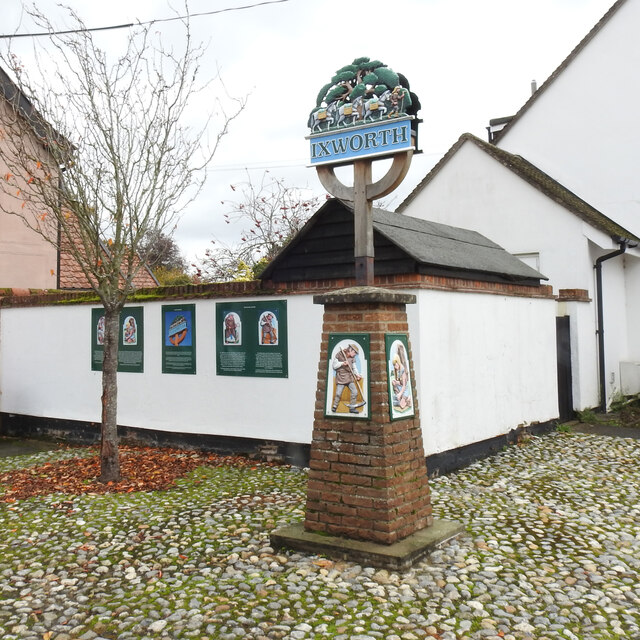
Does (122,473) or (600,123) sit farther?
(600,123)

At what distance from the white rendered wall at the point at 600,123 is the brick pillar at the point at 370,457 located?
10.4 metres

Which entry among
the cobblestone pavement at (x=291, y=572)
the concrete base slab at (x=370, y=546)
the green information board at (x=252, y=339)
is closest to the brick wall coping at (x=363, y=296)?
the concrete base slab at (x=370, y=546)

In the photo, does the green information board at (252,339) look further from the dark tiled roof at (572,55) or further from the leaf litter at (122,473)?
the dark tiled roof at (572,55)

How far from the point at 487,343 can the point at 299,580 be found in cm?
517

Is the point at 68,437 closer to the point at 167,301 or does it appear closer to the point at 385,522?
the point at 167,301

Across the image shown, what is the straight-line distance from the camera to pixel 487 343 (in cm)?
891

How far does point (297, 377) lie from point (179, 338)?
217cm

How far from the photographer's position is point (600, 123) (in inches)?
557

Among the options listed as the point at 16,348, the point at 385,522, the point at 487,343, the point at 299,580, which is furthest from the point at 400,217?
the point at 16,348

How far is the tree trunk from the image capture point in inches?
299

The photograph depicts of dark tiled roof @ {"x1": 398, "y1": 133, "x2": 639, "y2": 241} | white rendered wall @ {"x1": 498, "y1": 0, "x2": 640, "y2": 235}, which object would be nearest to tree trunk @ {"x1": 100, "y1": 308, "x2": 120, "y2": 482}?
dark tiled roof @ {"x1": 398, "y1": 133, "x2": 639, "y2": 241}

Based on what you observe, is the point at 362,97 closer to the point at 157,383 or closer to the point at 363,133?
the point at 363,133

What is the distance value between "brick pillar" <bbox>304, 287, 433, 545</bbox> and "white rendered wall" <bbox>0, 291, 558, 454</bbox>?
2.17 meters

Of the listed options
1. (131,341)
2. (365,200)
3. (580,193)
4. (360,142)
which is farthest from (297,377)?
(580,193)
